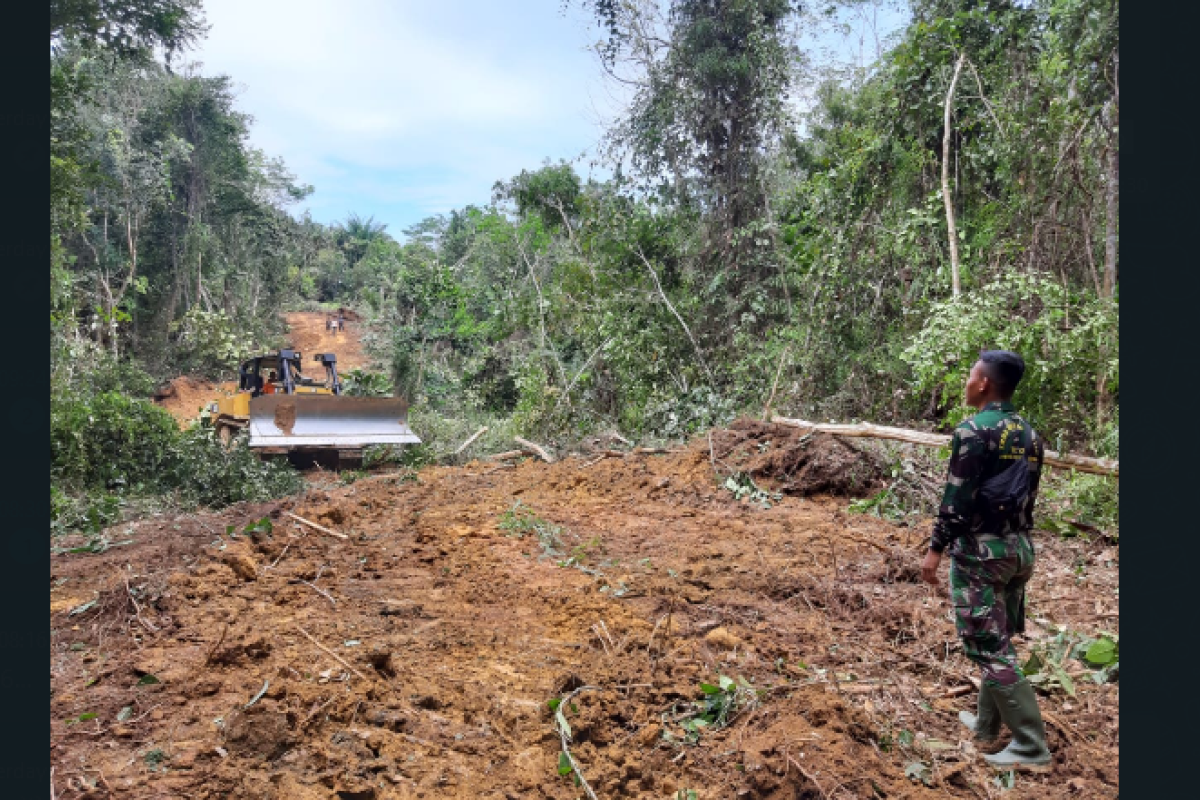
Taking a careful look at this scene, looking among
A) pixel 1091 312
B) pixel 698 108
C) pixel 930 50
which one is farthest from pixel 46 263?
pixel 698 108

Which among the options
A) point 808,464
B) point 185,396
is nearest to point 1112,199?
point 808,464

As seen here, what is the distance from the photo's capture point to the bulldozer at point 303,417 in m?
11.3

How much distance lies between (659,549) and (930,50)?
24.9ft

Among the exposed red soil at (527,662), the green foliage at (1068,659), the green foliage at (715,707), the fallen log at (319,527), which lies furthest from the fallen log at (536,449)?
the green foliage at (1068,659)

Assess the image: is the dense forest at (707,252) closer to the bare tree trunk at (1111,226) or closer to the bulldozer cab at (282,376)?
the bare tree trunk at (1111,226)

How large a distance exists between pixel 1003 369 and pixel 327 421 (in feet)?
35.2

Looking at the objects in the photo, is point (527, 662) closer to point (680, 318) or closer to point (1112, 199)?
point (1112, 199)

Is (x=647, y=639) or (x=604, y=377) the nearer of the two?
(x=647, y=639)

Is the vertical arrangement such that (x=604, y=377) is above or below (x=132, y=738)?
above

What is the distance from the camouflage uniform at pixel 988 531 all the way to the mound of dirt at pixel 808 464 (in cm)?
505

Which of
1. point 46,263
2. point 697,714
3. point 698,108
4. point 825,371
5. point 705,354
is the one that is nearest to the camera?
point 46,263

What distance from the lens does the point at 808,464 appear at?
8.13m

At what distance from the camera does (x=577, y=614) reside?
463 cm

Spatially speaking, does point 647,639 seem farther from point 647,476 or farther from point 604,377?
point 604,377
